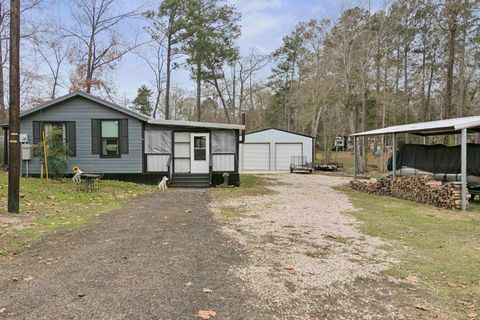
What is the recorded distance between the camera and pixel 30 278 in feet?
12.2

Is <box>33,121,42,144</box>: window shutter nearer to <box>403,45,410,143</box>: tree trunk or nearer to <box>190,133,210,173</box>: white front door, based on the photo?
<box>190,133,210,173</box>: white front door

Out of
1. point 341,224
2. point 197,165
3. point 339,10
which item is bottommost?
point 341,224

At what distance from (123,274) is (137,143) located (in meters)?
10.7

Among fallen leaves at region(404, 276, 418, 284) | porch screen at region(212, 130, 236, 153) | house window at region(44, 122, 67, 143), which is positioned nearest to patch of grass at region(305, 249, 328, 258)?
fallen leaves at region(404, 276, 418, 284)

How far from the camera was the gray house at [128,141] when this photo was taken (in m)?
13.6

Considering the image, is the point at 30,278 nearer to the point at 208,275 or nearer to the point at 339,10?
the point at 208,275

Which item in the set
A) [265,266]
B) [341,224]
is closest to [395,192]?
[341,224]

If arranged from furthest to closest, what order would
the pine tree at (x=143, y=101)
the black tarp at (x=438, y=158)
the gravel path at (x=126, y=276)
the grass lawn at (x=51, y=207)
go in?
1. the pine tree at (x=143, y=101)
2. the black tarp at (x=438, y=158)
3. the grass lawn at (x=51, y=207)
4. the gravel path at (x=126, y=276)

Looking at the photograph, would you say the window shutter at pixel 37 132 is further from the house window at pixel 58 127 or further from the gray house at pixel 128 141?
the house window at pixel 58 127

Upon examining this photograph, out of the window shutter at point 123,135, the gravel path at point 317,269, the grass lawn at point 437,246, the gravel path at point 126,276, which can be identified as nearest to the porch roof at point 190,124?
the window shutter at point 123,135

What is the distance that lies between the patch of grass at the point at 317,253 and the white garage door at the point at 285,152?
21.3 meters

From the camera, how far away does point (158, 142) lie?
14203 millimetres

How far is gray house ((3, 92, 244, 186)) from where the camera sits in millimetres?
13648

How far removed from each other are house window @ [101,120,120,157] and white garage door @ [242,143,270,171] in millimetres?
13272
